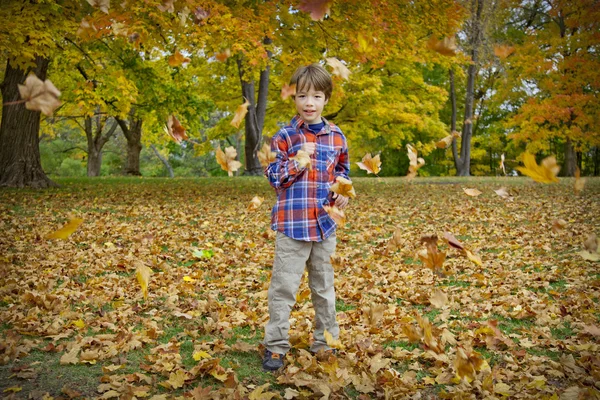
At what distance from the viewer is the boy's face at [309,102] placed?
281 centimetres

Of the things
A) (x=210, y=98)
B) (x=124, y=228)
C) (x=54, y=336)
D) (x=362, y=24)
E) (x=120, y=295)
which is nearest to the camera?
(x=54, y=336)

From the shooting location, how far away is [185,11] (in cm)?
336

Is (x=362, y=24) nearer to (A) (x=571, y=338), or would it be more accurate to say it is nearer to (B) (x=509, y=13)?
(A) (x=571, y=338)

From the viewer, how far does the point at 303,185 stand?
9.30ft

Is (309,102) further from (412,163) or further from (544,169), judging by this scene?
(544,169)

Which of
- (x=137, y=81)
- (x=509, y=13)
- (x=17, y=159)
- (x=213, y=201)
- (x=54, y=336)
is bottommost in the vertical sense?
(x=54, y=336)

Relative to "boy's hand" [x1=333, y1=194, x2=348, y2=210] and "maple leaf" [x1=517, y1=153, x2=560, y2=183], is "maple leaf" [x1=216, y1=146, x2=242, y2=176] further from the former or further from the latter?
"maple leaf" [x1=517, y1=153, x2=560, y2=183]

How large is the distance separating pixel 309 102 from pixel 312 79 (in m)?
0.13

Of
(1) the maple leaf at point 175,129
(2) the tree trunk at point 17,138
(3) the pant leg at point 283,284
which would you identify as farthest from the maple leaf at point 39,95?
(2) the tree trunk at point 17,138

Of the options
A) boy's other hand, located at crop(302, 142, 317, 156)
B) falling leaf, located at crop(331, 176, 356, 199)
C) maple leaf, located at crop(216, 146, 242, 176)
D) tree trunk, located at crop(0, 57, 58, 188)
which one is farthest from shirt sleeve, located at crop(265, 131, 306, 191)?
tree trunk, located at crop(0, 57, 58, 188)

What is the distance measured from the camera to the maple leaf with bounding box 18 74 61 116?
210 cm

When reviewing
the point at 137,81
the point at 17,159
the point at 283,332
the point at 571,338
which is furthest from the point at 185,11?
the point at 137,81

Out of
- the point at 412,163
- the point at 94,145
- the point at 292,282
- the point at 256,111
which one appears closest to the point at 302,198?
the point at 292,282

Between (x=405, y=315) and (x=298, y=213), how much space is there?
5.30 ft
